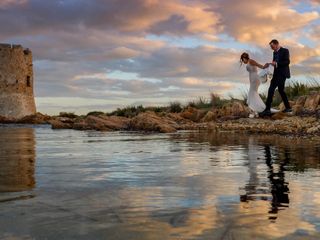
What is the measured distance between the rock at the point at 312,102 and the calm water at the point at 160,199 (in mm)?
11838

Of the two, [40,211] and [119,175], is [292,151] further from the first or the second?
[40,211]

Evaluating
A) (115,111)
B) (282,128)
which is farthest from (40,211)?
(115,111)

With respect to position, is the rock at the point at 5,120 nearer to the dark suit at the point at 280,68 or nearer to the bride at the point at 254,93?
the bride at the point at 254,93

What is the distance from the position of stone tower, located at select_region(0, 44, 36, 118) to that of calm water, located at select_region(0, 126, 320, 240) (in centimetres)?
3272

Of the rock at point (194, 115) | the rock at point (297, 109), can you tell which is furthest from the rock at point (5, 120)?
the rock at point (297, 109)

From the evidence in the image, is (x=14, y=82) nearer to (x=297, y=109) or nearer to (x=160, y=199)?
(x=297, y=109)

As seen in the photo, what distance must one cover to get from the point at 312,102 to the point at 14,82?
26.7 m

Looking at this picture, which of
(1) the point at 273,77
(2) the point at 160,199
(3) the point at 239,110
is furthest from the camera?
(3) the point at 239,110

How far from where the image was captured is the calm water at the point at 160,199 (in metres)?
2.80

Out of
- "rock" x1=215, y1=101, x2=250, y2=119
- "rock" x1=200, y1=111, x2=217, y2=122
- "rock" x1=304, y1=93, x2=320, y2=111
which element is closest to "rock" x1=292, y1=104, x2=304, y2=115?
"rock" x1=304, y1=93, x2=320, y2=111

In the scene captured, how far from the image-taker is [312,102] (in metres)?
18.1

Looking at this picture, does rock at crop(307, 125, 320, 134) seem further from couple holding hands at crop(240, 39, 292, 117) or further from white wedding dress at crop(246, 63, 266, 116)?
white wedding dress at crop(246, 63, 266, 116)

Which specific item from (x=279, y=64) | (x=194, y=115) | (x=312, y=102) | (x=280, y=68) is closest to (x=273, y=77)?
(x=280, y=68)

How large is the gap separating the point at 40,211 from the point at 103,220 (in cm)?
53
